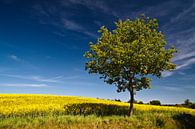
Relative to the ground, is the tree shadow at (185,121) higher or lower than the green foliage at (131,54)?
lower

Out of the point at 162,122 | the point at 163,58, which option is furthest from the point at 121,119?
the point at 163,58

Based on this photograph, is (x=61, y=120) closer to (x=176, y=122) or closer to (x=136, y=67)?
(x=176, y=122)

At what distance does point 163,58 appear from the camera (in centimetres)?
3005

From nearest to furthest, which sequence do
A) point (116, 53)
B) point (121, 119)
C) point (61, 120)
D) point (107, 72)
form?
point (61, 120)
point (121, 119)
point (116, 53)
point (107, 72)

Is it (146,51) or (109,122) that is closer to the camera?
(109,122)

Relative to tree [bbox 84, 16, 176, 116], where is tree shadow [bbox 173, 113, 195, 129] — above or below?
below

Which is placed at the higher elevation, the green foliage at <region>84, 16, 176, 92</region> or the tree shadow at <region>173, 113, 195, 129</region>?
the green foliage at <region>84, 16, 176, 92</region>

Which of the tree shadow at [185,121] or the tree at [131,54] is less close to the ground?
the tree at [131,54]

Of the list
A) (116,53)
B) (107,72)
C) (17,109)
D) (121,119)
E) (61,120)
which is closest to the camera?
(61,120)

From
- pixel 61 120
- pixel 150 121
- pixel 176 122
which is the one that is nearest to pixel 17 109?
pixel 61 120

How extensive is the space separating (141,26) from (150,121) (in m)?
12.7

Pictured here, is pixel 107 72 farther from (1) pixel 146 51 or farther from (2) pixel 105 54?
(1) pixel 146 51

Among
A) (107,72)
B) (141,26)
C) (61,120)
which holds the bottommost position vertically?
(61,120)

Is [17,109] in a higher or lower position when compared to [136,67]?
lower
